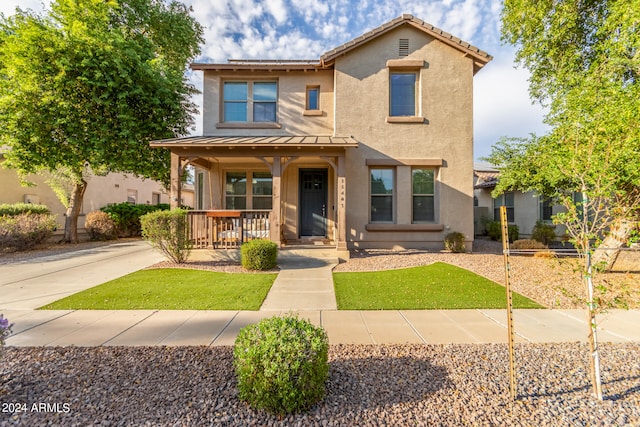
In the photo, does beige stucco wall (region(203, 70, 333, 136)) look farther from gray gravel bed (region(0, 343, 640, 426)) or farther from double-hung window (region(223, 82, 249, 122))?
gray gravel bed (region(0, 343, 640, 426))

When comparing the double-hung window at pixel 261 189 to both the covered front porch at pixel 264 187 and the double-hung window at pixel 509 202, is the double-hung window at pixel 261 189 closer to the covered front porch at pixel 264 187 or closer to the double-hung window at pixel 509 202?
the covered front porch at pixel 264 187

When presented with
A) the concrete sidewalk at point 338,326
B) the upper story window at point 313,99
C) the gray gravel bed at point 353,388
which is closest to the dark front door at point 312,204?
the upper story window at point 313,99

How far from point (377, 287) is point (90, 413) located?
16.1ft

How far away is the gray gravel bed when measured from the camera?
227 centimetres

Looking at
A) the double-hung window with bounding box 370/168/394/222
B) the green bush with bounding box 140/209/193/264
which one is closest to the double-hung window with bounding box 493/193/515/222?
the double-hung window with bounding box 370/168/394/222

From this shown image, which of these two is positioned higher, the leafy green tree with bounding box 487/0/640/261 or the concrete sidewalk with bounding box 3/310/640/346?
the leafy green tree with bounding box 487/0/640/261

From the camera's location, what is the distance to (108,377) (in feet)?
A: 9.05

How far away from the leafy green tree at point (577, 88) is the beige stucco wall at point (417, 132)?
1402 mm

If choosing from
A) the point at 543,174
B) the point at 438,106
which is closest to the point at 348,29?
the point at 438,106

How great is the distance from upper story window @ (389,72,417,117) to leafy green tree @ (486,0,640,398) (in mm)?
3325

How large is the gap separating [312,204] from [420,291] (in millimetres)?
5889

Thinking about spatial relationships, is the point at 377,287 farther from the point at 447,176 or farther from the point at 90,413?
the point at 447,176

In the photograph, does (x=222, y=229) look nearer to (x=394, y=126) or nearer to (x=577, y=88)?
(x=394, y=126)

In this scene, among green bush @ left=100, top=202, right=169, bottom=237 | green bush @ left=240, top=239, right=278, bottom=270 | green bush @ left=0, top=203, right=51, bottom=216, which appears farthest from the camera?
green bush @ left=100, top=202, right=169, bottom=237
